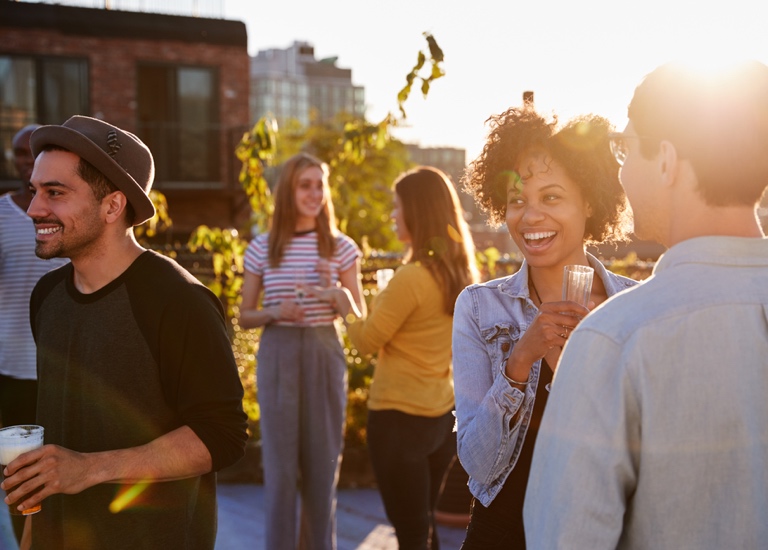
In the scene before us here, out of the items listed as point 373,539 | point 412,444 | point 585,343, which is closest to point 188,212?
point 373,539

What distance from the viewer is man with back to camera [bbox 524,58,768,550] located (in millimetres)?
1297

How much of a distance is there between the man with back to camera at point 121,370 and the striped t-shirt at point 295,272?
6.88 feet

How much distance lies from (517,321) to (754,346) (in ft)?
3.96

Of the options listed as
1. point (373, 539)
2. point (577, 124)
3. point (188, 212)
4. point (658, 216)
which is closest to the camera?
point (658, 216)

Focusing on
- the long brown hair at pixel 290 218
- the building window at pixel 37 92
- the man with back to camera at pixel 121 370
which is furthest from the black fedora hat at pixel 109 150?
the building window at pixel 37 92

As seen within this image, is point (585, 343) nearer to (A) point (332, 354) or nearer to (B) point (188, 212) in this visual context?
(A) point (332, 354)

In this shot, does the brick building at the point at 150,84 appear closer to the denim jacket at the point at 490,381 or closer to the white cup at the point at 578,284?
the denim jacket at the point at 490,381

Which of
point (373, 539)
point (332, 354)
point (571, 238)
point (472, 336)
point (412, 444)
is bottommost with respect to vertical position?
point (373, 539)

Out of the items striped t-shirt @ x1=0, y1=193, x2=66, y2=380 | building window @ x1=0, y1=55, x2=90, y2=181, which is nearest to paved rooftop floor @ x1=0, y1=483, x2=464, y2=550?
striped t-shirt @ x1=0, y1=193, x2=66, y2=380

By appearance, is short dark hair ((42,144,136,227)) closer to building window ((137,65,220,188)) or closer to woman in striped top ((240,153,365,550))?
woman in striped top ((240,153,365,550))

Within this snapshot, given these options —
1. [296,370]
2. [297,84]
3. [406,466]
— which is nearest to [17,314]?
[296,370]

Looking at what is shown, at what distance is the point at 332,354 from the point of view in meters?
4.62

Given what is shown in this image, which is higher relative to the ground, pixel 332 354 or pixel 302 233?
pixel 302 233

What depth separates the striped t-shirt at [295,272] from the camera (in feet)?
15.1
